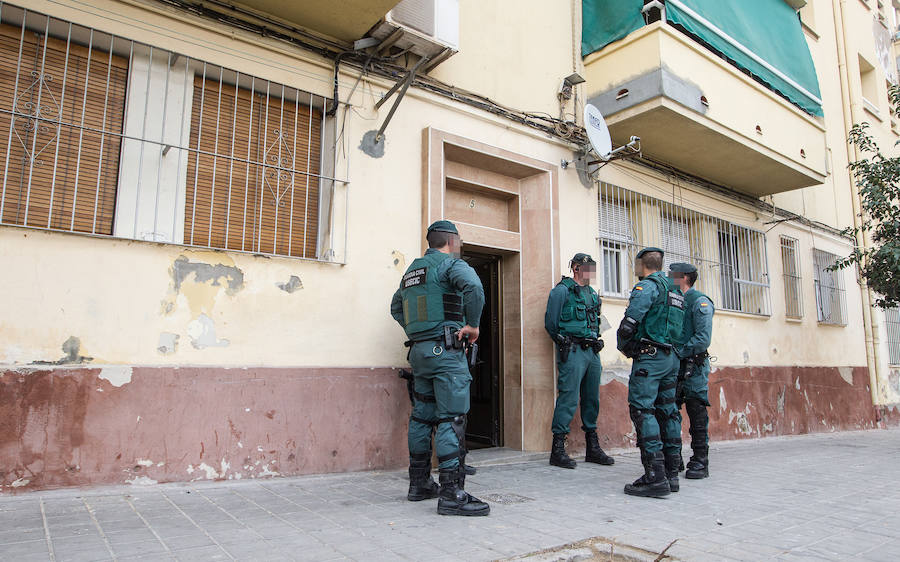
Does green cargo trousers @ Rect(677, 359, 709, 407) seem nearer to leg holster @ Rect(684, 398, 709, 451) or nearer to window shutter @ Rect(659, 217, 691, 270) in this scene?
leg holster @ Rect(684, 398, 709, 451)

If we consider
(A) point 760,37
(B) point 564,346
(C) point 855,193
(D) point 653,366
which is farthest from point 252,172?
(C) point 855,193

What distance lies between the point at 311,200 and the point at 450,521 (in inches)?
121

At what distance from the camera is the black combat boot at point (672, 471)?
4582mm

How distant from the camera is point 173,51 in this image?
14.7 ft

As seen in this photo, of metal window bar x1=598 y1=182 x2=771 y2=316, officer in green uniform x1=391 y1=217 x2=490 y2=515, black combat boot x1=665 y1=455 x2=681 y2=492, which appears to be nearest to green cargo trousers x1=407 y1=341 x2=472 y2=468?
officer in green uniform x1=391 y1=217 x2=490 y2=515

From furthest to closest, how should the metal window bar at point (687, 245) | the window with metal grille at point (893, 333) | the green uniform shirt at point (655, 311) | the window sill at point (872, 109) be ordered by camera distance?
the window sill at point (872, 109)
the window with metal grille at point (893, 333)
the metal window bar at point (687, 245)
the green uniform shirt at point (655, 311)

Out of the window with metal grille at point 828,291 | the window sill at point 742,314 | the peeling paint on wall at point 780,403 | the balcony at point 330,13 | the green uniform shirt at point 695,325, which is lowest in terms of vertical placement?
the peeling paint on wall at point 780,403

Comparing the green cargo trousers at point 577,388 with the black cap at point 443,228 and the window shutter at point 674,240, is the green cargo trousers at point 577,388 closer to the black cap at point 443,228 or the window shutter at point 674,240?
the black cap at point 443,228

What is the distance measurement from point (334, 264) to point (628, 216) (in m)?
4.74

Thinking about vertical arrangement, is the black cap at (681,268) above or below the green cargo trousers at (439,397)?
above

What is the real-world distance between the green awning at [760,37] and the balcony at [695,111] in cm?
22

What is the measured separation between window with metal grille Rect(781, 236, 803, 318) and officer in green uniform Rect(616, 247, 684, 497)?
6.71 meters

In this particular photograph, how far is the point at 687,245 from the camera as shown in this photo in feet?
29.1

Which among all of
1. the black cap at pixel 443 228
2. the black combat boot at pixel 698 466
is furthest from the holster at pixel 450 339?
the black combat boot at pixel 698 466
